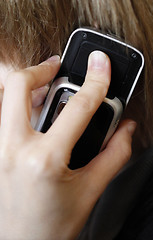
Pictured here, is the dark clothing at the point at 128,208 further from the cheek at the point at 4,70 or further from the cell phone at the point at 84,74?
the cheek at the point at 4,70

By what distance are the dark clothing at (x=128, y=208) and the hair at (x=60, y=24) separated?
285 mm

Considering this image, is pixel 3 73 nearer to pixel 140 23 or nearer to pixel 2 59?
pixel 2 59

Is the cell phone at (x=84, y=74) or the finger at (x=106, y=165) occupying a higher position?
the cell phone at (x=84, y=74)

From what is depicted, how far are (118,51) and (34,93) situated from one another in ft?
0.61

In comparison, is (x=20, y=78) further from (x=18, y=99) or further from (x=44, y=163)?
(x=44, y=163)

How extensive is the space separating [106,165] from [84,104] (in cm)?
13

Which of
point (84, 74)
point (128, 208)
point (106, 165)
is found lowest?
point (128, 208)

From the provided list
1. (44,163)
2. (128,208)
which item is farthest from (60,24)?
→ (128,208)

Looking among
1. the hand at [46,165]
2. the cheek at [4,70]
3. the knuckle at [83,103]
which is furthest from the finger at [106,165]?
the cheek at [4,70]

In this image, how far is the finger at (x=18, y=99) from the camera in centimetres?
46

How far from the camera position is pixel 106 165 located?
1.69ft

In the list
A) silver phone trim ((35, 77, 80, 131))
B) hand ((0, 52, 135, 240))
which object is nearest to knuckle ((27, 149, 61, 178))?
hand ((0, 52, 135, 240))

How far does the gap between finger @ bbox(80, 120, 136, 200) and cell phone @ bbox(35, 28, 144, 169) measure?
0.03m

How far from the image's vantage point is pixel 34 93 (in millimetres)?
569
